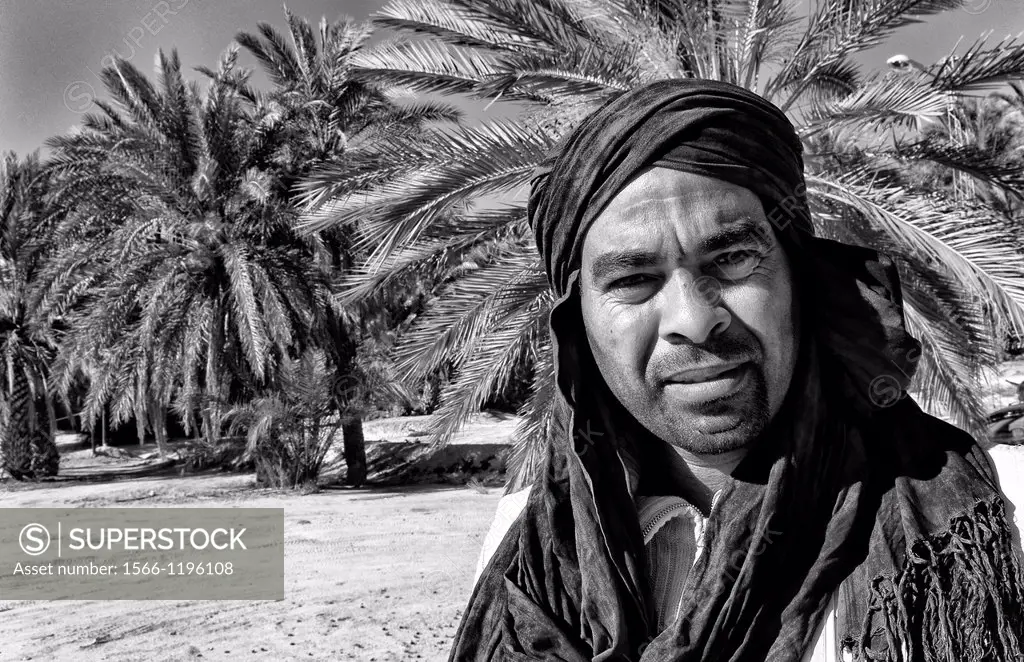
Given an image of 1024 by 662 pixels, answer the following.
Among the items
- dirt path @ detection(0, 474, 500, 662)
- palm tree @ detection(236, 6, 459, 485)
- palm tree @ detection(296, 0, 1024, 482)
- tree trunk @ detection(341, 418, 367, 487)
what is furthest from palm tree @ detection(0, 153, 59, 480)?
palm tree @ detection(296, 0, 1024, 482)

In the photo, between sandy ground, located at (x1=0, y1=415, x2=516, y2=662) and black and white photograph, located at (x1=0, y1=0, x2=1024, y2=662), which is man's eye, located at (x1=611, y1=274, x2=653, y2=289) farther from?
sandy ground, located at (x1=0, y1=415, x2=516, y2=662)

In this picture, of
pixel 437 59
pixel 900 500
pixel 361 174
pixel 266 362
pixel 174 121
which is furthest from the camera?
pixel 266 362

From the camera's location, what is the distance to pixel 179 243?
1296 cm

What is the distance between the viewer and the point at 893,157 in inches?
241

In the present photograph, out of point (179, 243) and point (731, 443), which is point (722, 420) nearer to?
point (731, 443)

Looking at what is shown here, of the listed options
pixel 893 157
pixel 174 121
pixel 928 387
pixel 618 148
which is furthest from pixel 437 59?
pixel 174 121

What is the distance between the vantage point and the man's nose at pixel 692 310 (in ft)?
3.29

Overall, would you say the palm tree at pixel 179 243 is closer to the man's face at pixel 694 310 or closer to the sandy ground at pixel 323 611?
the sandy ground at pixel 323 611

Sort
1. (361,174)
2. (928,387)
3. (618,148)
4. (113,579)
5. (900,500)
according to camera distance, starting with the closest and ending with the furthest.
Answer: (900,500), (618,148), (928,387), (361,174), (113,579)

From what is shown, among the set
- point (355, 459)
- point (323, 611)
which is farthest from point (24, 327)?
point (323, 611)

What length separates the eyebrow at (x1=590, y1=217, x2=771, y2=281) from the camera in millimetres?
1038

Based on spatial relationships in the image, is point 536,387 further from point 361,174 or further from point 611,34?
point 611,34

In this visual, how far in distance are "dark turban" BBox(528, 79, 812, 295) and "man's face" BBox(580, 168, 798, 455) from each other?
0.08 feet

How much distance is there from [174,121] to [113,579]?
6.89m
